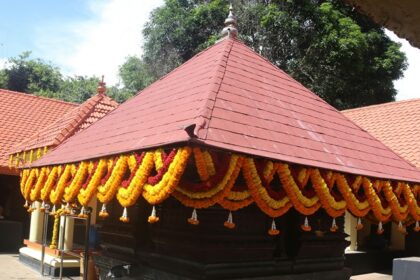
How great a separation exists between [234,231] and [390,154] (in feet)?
9.97

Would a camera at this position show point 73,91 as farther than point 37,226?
Yes

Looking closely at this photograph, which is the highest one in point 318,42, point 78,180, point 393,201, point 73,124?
point 318,42

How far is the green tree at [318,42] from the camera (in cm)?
1819

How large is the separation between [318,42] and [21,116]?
1157cm

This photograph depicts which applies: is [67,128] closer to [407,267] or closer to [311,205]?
[311,205]

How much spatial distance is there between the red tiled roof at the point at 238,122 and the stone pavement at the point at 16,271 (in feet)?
9.31

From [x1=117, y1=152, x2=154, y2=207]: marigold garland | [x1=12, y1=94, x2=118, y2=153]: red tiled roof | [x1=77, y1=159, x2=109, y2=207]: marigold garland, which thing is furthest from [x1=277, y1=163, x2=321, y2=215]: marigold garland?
[x1=12, y1=94, x2=118, y2=153]: red tiled roof

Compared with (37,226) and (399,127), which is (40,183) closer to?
(37,226)

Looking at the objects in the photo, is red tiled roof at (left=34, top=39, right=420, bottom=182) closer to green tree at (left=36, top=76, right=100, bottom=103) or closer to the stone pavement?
the stone pavement

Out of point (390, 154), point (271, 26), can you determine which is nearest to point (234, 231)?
point (390, 154)

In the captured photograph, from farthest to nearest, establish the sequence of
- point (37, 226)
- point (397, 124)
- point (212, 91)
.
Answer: point (397, 124) < point (37, 226) < point (212, 91)

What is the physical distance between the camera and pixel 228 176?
4457 millimetres

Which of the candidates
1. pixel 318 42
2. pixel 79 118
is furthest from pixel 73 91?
pixel 79 118

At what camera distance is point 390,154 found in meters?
7.18
